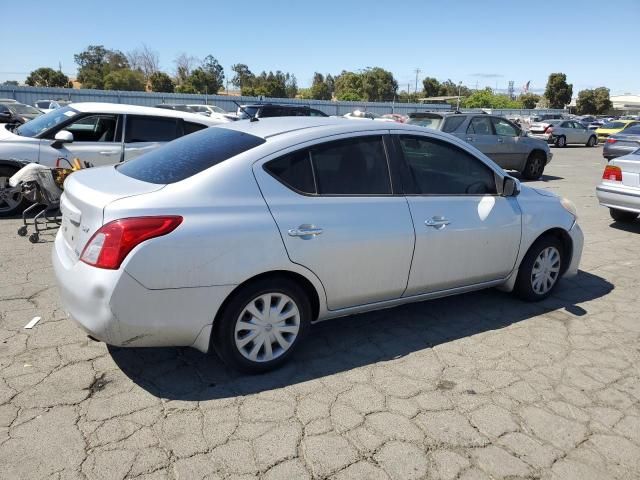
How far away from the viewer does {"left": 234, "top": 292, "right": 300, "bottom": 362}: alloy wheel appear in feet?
10.3

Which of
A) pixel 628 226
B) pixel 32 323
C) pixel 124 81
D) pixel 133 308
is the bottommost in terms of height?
pixel 124 81

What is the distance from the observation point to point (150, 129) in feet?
24.2

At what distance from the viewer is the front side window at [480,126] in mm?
12685

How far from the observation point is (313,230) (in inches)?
127

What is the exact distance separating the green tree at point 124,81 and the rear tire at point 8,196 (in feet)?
193

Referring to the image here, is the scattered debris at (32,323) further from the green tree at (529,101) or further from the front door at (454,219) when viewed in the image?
the green tree at (529,101)

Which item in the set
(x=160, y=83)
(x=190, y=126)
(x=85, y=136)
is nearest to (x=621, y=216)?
(x=190, y=126)

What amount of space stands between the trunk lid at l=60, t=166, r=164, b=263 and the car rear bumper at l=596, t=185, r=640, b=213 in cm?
717

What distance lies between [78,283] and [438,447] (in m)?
2.18

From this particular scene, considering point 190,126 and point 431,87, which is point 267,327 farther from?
point 431,87

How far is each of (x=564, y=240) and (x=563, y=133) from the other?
81.0 feet

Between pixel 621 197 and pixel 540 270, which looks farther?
pixel 621 197

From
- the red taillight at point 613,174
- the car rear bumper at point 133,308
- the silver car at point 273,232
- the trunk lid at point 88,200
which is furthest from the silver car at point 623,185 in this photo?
the trunk lid at point 88,200

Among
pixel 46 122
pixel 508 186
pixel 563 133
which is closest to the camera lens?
pixel 508 186
